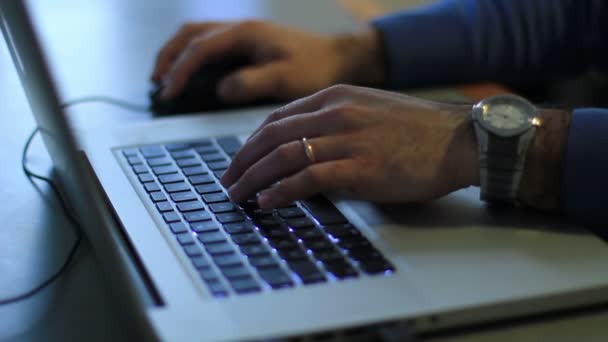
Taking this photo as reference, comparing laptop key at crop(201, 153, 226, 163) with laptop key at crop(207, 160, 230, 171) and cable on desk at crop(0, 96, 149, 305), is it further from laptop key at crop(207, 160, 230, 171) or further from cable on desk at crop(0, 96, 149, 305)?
cable on desk at crop(0, 96, 149, 305)

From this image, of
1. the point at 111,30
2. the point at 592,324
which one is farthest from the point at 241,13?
the point at 592,324

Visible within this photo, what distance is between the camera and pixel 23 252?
0.73 m

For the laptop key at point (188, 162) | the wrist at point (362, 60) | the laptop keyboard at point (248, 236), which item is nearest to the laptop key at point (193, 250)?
the laptop keyboard at point (248, 236)

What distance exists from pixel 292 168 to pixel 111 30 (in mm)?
734

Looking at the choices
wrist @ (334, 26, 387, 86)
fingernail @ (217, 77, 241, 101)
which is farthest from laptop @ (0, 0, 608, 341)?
wrist @ (334, 26, 387, 86)

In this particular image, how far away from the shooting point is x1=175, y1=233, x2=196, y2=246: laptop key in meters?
0.66

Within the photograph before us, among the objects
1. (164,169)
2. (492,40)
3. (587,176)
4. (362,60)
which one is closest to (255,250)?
(164,169)

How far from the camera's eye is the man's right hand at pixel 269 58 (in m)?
1.06

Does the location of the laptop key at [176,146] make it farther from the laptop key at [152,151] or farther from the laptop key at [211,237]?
the laptop key at [211,237]

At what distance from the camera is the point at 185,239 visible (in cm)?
66

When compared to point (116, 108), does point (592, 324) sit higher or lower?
lower

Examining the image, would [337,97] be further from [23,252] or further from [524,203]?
[23,252]

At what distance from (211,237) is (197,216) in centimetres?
5

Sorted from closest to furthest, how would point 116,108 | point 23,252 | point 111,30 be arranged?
point 23,252
point 116,108
point 111,30
